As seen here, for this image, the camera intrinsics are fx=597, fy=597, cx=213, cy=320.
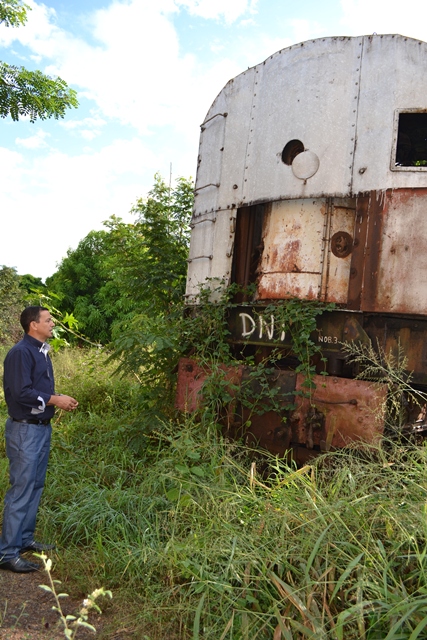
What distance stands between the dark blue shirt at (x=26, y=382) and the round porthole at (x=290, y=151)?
262 cm

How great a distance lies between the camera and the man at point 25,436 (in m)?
3.88

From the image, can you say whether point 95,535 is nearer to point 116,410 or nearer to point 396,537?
point 396,537

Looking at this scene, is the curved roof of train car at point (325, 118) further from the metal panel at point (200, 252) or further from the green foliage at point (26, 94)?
the green foliage at point (26, 94)

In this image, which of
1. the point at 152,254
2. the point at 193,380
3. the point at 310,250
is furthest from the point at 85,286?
the point at 310,250

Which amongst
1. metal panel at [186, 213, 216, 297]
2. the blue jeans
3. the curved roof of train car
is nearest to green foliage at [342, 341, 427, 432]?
the curved roof of train car

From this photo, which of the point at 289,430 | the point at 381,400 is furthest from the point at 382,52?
the point at 289,430

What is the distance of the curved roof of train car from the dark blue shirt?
2.40m

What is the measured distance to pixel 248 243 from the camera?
5.57 m

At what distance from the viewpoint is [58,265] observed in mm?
28344

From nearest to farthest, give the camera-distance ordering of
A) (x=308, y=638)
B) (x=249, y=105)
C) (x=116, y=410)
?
(x=308, y=638) → (x=249, y=105) → (x=116, y=410)

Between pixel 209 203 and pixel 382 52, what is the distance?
6.70ft

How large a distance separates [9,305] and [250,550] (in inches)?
621

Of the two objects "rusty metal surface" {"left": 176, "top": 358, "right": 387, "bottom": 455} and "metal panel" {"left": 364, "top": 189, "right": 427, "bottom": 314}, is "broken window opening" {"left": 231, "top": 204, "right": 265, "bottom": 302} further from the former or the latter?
"metal panel" {"left": 364, "top": 189, "right": 427, "bottom": 314}

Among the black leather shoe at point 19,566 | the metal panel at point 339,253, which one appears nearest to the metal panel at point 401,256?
the metal panel at point 339,253
